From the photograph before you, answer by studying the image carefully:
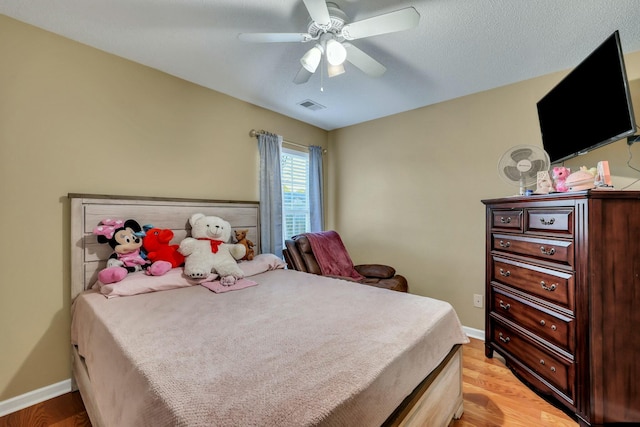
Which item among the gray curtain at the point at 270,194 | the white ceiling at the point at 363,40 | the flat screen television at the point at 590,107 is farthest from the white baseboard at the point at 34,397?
the flat screen television at the point at 590,107

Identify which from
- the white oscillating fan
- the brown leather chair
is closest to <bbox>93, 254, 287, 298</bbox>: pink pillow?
the brown leather chair

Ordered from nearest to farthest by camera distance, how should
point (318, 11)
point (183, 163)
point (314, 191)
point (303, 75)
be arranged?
point (318, 11) < point (303, 75) < point (183, 163) < point (314, 191)

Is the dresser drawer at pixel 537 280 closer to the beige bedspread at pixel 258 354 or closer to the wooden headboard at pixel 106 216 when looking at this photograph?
the beige bedspread at pixel 258 354

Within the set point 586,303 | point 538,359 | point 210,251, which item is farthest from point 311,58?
point 538,359

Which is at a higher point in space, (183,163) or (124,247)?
(183,163)

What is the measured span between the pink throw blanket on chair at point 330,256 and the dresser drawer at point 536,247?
1.37m

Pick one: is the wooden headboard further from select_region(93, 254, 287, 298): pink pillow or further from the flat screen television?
the flat screen television

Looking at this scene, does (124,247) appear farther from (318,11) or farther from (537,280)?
(537,280)

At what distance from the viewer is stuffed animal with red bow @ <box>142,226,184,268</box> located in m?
2.14

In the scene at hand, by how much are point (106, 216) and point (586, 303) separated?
10.4 feet

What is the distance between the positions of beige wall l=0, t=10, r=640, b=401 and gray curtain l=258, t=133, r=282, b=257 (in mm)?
127

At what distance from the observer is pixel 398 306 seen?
1.61 meters

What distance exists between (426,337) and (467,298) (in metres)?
1.88

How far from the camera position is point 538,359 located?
1.83m
